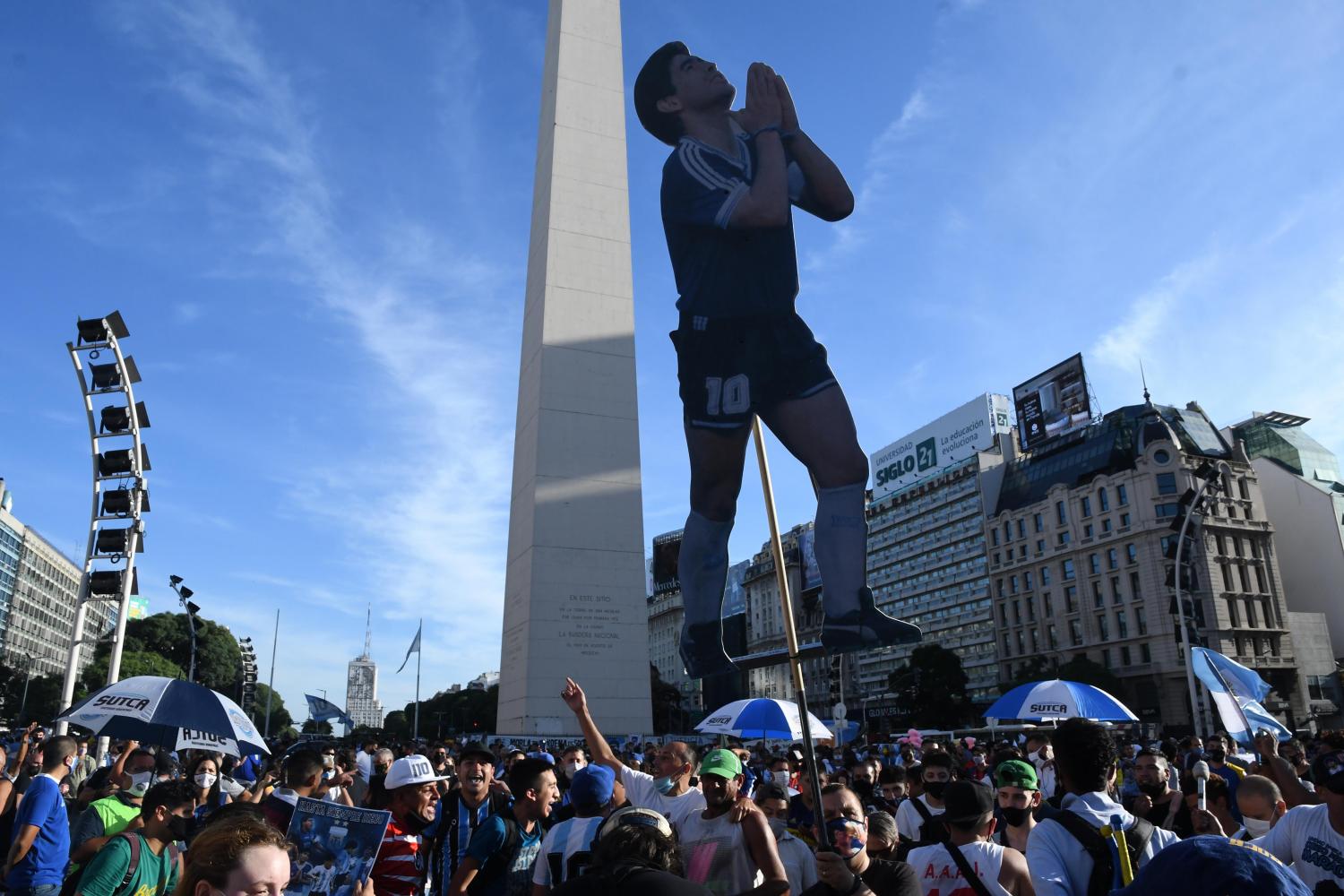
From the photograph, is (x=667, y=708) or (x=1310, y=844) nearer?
(x=1310, y=844)

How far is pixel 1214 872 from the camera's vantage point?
4.53 ft

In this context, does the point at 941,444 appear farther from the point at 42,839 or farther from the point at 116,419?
the point at 42,839

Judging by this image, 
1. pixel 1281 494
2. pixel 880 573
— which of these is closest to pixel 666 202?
pixel 1281 494

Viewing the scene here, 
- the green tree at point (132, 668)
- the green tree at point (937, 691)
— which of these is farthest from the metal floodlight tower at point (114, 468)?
the green tree at point (937, 691)

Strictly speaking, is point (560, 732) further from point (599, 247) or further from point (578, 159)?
point (578, 159)

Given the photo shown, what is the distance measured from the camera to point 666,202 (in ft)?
48.0

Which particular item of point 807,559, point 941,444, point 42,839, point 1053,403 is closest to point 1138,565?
point 1053,403

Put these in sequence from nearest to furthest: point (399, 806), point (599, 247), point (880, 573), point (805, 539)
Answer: point (399, 806) → point (599, 247) → point (805, 539) → point (880, 573)

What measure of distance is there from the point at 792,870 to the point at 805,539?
60469 millimetres

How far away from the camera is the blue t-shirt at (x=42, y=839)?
5199mm

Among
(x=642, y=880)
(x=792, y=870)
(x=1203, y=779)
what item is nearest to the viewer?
(x=642, y=880)

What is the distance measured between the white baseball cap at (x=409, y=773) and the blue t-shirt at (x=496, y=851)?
0.38 meters

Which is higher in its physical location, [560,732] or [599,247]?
[599,247]

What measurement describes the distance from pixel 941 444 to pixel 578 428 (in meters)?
69.2
